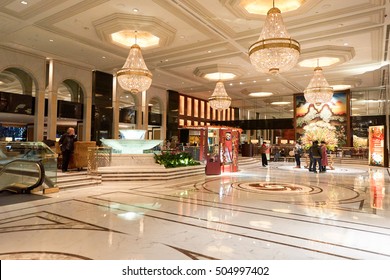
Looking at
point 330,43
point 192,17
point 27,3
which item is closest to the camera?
point 27,3

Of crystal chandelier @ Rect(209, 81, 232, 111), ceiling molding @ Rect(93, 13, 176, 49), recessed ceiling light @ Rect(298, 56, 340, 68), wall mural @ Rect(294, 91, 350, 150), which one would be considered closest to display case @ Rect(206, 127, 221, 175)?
crystal chandelier @ Rect(209, 81, 232, 111)

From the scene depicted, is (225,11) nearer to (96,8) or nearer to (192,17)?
(192,17)

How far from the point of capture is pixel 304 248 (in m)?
2.71

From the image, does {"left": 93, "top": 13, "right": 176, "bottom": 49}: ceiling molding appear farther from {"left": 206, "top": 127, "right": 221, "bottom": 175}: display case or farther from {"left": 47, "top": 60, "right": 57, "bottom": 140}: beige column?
{"left": 47, "top": 60, "right": 57, "bottom": 140}: beige column

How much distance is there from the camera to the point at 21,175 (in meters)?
5.43

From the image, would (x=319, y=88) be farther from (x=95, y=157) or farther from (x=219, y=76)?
(x=95, y=157)

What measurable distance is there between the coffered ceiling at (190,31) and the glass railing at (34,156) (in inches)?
159

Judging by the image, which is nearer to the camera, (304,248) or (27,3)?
(304,248)

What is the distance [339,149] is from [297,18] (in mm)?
11316

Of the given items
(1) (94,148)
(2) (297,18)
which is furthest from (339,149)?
(1) (94,148)

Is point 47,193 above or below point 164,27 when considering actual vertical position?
below

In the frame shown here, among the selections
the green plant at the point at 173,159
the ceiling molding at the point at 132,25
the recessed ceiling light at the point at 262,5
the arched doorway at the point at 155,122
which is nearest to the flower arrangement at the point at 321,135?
the green plant at the point at 173,159

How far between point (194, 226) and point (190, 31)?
7321mm

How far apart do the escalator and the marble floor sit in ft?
1.21
